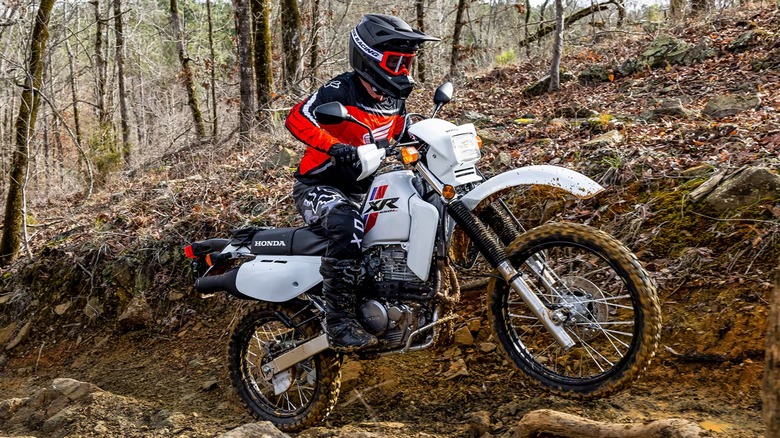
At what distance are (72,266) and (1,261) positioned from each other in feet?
7.11

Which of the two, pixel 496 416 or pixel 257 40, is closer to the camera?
pixel 496 416

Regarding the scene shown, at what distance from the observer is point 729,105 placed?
6.68 metres

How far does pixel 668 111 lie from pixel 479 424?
482cm

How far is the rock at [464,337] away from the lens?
4.75 meters

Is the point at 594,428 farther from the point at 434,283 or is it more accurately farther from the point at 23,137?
the point at 23,137

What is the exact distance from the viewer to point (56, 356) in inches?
270

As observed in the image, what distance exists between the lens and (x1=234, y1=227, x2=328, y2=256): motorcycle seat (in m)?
4.32

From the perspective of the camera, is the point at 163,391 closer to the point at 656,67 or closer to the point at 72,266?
the point at 72,266

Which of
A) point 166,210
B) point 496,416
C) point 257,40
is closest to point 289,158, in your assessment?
point 166,210

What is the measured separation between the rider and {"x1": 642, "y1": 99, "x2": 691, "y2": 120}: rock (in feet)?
12.9

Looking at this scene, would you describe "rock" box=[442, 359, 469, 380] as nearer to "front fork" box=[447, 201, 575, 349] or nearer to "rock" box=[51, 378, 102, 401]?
"front fork" box=[447, 201, 575, 349]

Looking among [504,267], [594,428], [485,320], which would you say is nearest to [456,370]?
[485,320]

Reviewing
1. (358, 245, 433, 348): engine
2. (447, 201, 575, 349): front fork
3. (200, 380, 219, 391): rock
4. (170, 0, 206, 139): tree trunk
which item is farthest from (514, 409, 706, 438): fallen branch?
(170, 0, 206, 139): tree trunk

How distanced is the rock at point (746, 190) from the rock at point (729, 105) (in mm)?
2385
